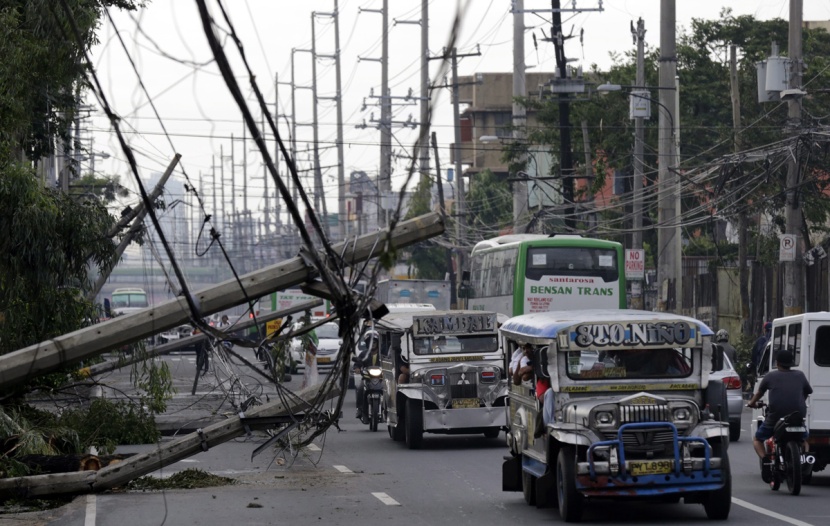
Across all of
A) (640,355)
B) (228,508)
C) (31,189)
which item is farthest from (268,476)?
(640,355)

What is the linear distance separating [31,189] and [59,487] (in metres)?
4.95

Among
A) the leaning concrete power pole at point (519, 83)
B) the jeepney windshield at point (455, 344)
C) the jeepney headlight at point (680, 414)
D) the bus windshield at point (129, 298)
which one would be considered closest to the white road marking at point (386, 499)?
the jeepney headlight at point (680, 414)

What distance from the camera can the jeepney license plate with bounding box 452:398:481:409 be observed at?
2105cm

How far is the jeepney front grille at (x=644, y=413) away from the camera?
41.3ft

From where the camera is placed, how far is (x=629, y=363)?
43.6 feet

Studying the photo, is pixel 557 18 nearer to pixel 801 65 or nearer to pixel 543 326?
pixel 801 65

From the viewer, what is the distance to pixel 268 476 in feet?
59.0

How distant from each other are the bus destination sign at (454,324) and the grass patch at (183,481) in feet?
17.5

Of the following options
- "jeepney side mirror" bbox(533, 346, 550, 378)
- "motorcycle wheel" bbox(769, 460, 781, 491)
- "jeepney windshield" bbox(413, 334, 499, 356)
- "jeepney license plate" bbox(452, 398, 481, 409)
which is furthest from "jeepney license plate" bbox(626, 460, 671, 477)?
"jeepney windshield" bbox(413, 334, 499, 356)

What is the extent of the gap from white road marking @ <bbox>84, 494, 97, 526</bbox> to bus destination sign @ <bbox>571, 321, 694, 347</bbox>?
17.4 ft

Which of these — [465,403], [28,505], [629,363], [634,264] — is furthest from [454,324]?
[634,264]

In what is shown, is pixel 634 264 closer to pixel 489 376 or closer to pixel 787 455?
pixel 489 376

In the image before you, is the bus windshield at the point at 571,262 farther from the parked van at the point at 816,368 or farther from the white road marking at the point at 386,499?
the white road marking at the point at 386,499

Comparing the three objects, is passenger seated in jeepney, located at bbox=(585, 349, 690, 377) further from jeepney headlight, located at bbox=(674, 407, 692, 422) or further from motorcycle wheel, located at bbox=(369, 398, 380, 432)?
motorcycle wheel, located at bbox=(369, 398, 380, 432)
